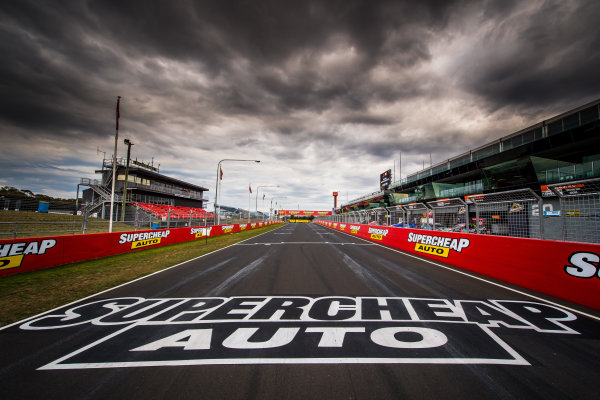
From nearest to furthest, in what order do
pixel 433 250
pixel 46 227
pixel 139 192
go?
pixel 433 250 → pixel 46 227 → pixel 139 192

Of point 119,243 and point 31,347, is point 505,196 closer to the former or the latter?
point 31,347

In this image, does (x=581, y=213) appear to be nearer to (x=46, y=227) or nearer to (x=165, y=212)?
(x=46, y=227)

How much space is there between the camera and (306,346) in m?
2.76

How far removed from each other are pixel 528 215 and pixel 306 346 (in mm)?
7127

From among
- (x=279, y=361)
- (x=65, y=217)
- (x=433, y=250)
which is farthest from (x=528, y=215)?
(x=65, y=217)

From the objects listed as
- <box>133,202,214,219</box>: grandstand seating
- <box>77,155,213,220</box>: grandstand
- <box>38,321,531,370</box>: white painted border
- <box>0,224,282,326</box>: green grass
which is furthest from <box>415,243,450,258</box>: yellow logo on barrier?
<box>77,155,213,220</box>: grandstand

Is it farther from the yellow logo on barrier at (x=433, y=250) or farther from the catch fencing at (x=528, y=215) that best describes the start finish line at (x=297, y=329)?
the yellow logo on barrier at (x=433, y=250)

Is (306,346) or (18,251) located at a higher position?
(18,251)

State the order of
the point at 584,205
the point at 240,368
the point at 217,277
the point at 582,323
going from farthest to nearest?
the point at 217,277, the point at 584,205, the point at 582,323, the point at 240,368

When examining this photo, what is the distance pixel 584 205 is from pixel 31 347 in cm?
998

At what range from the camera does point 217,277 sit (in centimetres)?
614

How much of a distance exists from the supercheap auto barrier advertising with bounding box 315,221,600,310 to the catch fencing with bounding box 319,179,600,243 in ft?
1.27

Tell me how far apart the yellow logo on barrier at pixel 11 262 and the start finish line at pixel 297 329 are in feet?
14.4

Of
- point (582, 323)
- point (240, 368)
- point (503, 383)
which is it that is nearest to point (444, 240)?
point (582, 323)
